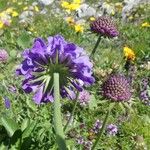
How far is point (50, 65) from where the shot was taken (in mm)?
2381

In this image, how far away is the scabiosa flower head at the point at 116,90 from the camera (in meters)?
2.65

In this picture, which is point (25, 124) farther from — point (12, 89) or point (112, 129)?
point (112, 129)

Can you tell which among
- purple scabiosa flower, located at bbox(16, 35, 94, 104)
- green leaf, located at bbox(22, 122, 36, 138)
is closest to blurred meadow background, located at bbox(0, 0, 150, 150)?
green leaf, located at bbox(22, 122, 36, 138)

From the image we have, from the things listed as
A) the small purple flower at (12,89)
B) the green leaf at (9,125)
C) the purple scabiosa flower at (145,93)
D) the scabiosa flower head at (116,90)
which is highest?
the scabiosa flower head at (116,90)

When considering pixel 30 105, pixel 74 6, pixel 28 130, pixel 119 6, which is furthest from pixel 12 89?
pixel 119 6

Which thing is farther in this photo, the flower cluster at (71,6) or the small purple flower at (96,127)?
the flower cluster at (71,6)

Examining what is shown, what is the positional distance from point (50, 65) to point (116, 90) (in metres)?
0.47

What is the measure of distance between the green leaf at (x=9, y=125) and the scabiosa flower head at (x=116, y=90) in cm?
111

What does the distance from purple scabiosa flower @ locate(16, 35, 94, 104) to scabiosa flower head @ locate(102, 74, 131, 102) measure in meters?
0.25

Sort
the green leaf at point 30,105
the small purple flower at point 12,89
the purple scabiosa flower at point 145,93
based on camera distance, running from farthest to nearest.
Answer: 1. the purple scabiosa flower at point 145,93
2. the small purple flower at point 12,89
3. the green leaf at point 30,105

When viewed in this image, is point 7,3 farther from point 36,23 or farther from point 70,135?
point 70,135

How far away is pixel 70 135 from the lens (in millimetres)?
4918

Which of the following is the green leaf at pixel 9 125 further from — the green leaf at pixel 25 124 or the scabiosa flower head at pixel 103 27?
the scabiosa flower head at pixel 103 27

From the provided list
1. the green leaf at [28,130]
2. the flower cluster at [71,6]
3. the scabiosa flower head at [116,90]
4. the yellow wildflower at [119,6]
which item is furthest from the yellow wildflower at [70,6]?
the scabiosa flower head at [116,90]
